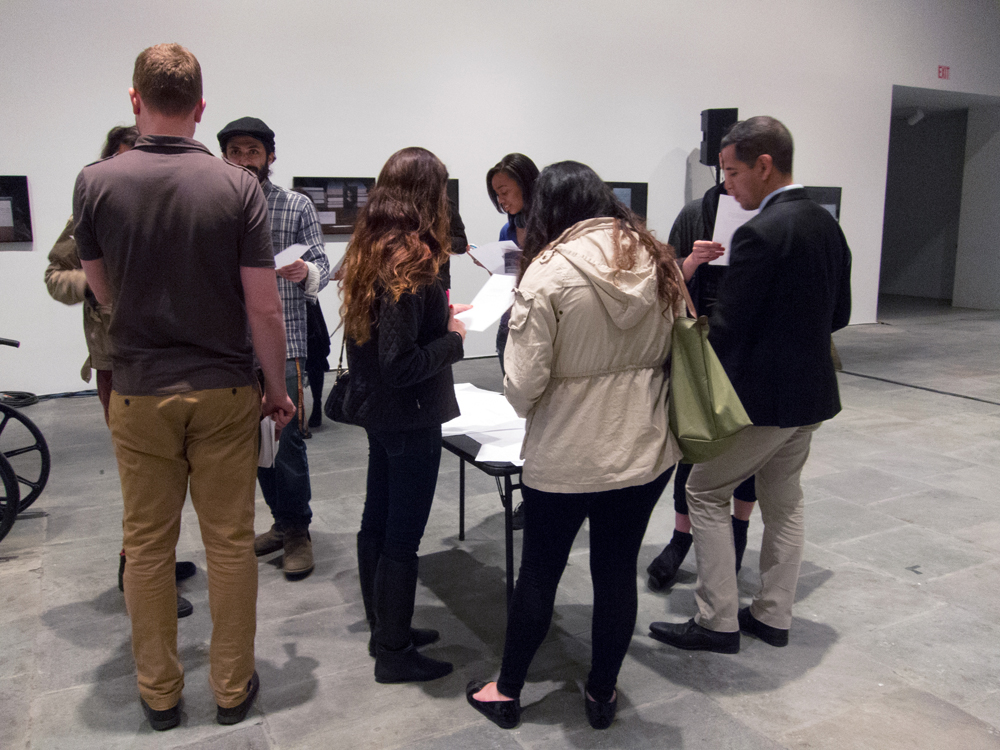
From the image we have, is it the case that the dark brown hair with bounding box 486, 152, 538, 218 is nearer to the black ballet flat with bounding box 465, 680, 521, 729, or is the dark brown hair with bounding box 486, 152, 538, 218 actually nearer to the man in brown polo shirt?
the man in brown polo shirt

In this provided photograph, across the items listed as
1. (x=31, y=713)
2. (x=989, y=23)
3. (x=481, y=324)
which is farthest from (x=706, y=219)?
(x=989, y=23)

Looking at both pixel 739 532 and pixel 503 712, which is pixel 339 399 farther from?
pixel 739 532

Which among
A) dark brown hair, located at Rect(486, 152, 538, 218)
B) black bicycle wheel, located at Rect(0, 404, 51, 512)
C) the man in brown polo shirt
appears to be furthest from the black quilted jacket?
black bicycle wheel, located at Rect(0, 404, 51, 512)

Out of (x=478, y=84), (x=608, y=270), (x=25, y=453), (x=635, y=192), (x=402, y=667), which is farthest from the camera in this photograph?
(x=635, y=192)

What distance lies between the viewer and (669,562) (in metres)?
2.96

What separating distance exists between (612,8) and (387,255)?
6.90 meters

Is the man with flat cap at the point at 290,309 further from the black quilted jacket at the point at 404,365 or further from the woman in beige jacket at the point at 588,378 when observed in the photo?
the woman in beige jacket at the point at 588,378

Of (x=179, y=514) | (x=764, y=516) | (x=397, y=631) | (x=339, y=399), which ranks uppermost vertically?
(x=339, y=399)

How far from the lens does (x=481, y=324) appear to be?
2139 millimetres

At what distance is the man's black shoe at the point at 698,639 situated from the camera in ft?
8.12

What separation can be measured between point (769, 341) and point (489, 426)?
88 centimetres

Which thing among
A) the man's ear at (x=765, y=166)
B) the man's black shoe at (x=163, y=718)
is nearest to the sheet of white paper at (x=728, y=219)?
the man's ear at (x=765, y=166)

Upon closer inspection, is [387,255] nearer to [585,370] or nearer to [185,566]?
[585,370]

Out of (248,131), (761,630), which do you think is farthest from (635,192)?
(761,630)
